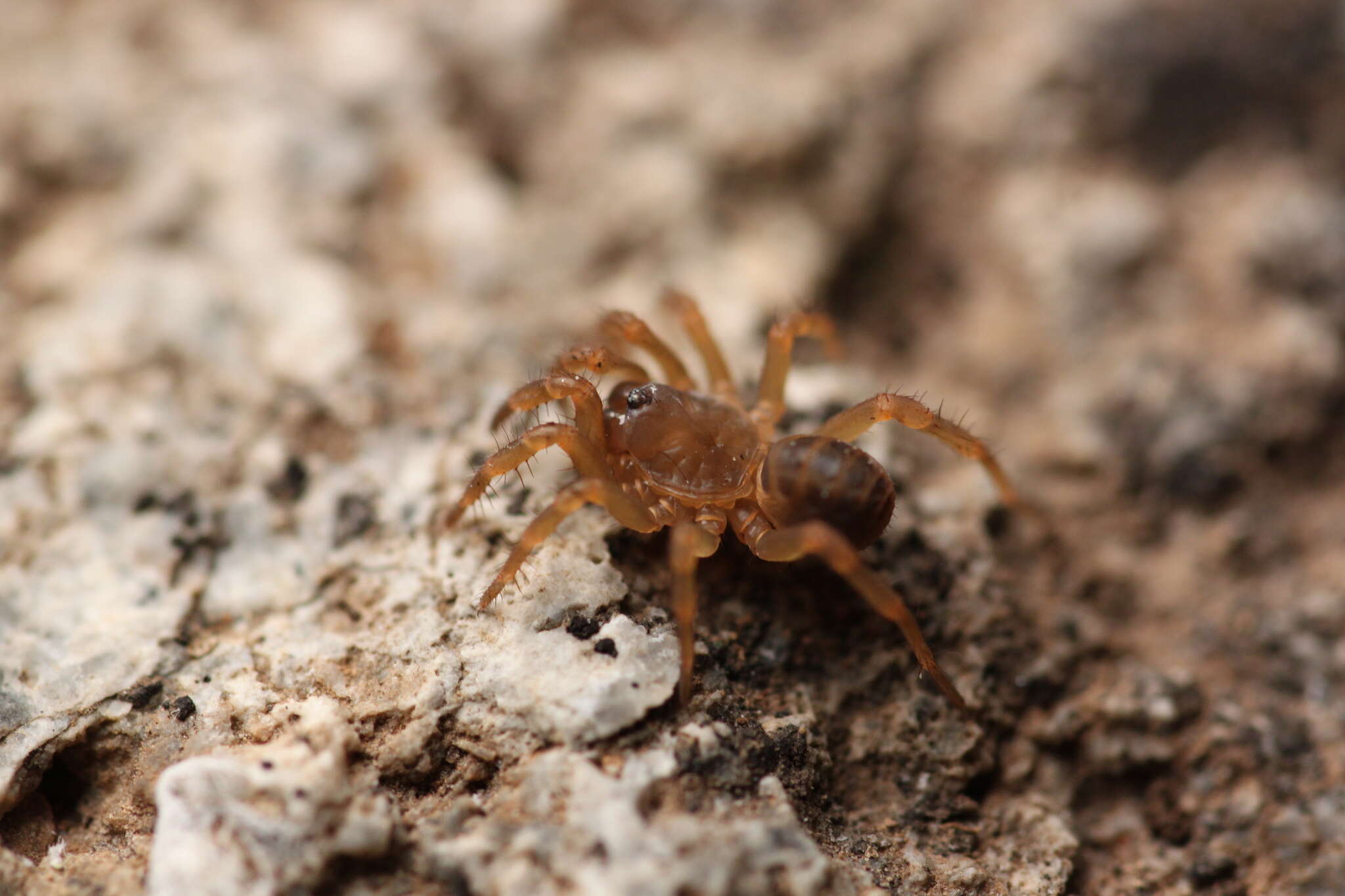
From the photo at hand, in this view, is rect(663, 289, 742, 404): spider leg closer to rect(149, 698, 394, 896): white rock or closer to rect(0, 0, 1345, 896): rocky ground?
rect(0, 0, 1345, 896): rocky ground

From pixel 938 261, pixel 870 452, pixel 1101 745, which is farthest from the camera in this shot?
pixel 938 261

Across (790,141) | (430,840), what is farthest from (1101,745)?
(790,141)

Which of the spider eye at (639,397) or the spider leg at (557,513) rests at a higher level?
the spider eye at (639,397)

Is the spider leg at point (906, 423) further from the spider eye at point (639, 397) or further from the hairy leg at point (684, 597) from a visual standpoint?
the hairy leg at point (684, 597)

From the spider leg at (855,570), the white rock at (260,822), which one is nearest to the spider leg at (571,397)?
the spider leg at (855,570)

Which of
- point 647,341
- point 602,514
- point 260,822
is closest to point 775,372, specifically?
point 647,341

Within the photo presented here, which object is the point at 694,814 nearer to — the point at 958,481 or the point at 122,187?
the point at 958,481
